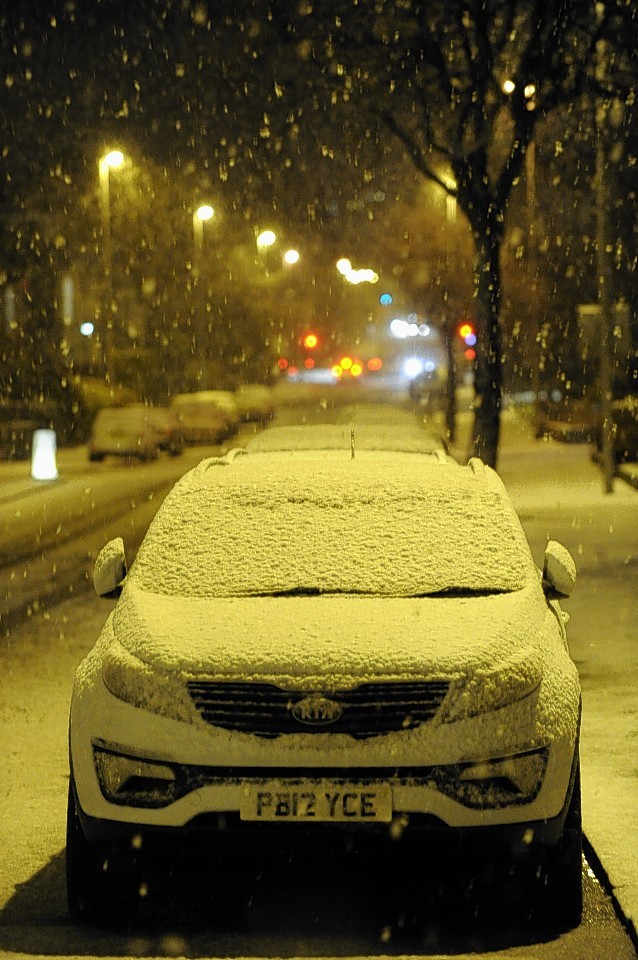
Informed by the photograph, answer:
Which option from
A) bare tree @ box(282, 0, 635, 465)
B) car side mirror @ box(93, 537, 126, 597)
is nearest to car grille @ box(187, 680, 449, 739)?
car side mirror @ box(93, 537, 126, 597)

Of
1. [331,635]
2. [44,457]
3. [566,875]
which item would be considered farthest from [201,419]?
[566,875]

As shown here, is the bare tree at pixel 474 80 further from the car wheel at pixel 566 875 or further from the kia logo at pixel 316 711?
the kia logo at pixel 316 711

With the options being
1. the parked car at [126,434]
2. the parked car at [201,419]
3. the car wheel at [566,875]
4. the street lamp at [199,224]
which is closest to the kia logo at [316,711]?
the car wheel at [566,875]

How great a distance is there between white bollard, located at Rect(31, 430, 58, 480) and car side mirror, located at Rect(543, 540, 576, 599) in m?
26.2

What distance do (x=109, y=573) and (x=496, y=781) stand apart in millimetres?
2013

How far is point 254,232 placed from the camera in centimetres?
7044

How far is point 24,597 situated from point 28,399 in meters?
38.2

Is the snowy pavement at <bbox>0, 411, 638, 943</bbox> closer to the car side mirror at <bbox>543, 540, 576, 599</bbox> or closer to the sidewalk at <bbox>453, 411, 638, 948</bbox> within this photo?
the sidewalk at <bbox>453, 411, 638, 948</bbox>

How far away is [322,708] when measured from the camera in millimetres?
5184

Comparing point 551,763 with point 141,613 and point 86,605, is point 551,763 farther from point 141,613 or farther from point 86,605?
point 86,605

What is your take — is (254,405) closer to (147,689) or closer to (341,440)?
(341,440)

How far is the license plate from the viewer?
5.08 meters

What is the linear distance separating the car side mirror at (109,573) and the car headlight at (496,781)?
1.90m

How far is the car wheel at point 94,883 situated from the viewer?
527cm
